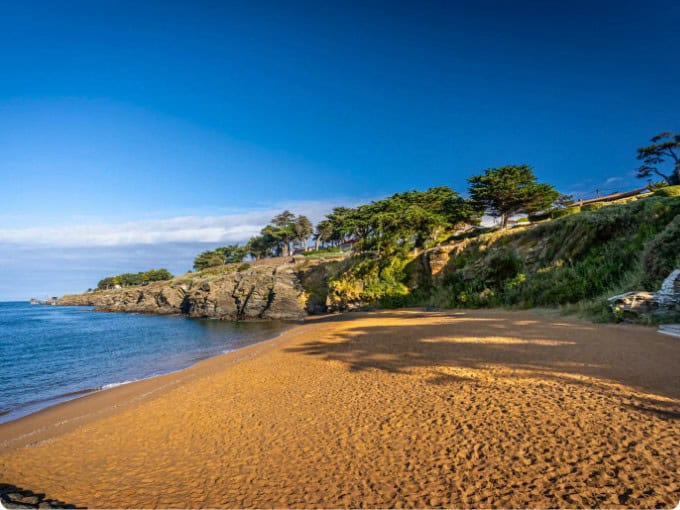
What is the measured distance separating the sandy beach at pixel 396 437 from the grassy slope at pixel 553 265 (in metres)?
6.79

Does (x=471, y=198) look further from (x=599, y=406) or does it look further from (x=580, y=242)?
(x=599, y=406)

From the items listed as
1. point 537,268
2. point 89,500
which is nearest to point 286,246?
point 537,268

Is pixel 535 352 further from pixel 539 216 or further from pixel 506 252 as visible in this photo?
pixel 539 216

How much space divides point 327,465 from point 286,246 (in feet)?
281

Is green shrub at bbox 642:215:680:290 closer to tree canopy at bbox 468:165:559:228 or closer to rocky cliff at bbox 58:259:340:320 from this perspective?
tree canopy at bbox 468:165:559:228

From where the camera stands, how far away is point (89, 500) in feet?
11.4

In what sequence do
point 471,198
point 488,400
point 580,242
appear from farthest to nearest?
1. point 471,198
2. point 580,242
3. point 488,400

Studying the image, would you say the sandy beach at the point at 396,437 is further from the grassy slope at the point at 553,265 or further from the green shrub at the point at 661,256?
the grassy slope at the point at 553,265

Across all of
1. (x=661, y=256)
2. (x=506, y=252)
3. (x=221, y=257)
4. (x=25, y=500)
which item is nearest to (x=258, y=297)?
(x=506, y=252)

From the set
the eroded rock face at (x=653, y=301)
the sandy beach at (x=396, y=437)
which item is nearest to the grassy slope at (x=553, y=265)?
the eroded rock face at (x=653, y=301)

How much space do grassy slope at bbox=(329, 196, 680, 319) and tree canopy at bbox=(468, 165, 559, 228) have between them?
1196cm

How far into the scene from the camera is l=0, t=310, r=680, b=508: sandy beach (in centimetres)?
306

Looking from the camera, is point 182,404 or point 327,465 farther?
point 182,404

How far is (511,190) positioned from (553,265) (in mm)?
18094
